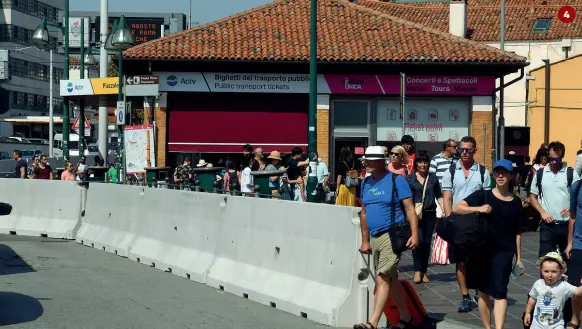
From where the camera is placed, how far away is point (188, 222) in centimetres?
1465

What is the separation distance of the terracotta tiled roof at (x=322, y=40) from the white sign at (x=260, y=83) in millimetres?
613

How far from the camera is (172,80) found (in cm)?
3541

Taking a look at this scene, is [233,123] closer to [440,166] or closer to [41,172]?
[41,172]

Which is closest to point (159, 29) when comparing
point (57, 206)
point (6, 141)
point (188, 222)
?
point (6, 141)

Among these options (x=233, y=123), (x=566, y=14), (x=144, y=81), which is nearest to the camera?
(x=144, y=81)

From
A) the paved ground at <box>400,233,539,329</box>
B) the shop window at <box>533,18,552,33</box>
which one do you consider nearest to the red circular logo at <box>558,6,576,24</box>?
the shop window at <box>533,18,552,33</box>

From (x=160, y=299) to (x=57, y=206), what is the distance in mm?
9678

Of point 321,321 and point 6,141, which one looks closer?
point 321,321

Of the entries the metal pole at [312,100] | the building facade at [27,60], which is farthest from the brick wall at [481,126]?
the building facade at [27,60]

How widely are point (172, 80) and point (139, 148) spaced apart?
499 inches

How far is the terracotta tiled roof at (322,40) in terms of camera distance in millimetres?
35688

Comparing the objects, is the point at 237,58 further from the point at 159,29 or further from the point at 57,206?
the point at 159,29

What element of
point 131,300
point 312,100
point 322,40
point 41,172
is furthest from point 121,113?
point 131,300

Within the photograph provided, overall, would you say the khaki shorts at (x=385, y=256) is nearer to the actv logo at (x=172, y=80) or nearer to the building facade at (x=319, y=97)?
the building facade at (x=319, y=97)
